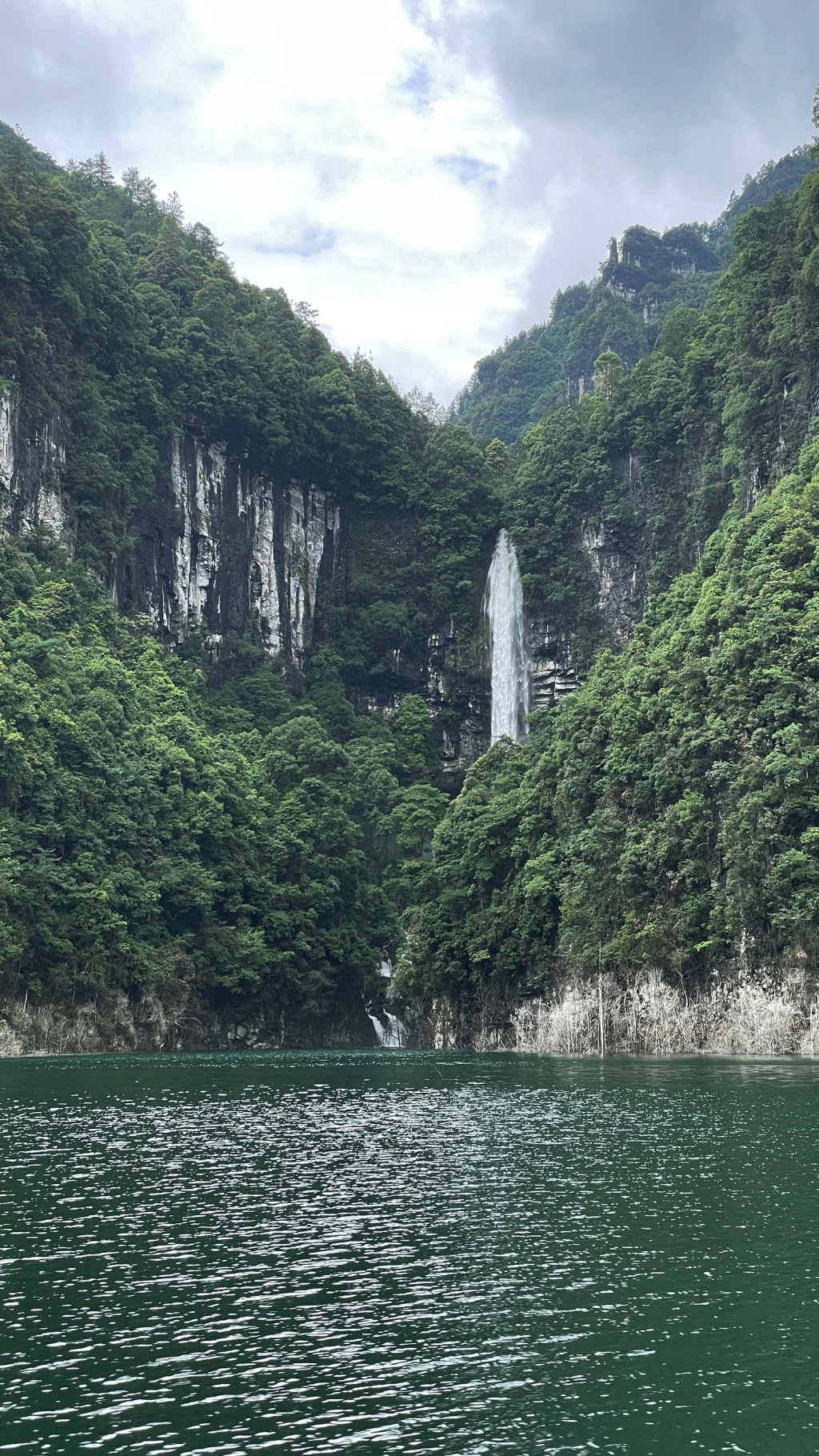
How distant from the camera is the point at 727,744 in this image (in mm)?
58562

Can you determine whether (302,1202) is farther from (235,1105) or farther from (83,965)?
(83,965)

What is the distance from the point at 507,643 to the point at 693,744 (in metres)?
46.5

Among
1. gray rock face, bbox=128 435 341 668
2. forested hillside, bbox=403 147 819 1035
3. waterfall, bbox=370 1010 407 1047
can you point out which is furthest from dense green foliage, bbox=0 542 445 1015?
forested hillside, bbox=403 147 819 1035

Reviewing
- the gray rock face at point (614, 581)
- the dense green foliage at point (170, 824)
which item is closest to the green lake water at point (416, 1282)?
the dense green foliage at point (170, 824)

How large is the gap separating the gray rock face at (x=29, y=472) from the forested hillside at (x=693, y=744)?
35992mm

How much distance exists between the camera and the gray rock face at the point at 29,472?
3489 inches

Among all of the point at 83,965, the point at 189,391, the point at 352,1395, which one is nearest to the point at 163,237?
the point at 189,391

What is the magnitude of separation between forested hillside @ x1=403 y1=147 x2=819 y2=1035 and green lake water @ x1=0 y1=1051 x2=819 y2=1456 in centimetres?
2215

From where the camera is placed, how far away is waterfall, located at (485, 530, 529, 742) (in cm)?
10238

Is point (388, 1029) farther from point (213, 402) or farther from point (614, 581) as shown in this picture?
point (213, 402)

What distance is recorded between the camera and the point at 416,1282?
16984 millimetres

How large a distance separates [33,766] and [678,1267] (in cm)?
5512

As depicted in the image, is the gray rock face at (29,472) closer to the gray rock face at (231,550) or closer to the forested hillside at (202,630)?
the forested hillside at (202,630)

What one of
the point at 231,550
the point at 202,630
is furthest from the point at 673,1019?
the point at 231,550
